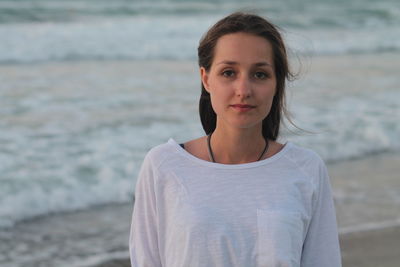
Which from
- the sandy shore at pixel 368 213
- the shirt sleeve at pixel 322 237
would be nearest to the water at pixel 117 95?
the sandy shore at pixel 368 213

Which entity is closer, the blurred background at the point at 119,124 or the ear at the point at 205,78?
the ear at the point at 205,78

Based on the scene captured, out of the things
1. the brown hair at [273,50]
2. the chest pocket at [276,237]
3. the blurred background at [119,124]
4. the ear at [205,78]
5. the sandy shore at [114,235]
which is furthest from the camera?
the blurred background at [119,124]

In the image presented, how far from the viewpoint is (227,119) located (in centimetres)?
215

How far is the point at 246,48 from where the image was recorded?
2.11 meters

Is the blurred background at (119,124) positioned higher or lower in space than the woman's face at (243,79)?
lower

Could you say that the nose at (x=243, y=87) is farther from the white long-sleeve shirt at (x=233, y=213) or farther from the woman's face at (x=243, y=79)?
the white long-sleeve shirt at (x=233, y=213)

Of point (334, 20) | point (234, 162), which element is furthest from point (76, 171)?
point (334, 20)

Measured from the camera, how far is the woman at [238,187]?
202 cm

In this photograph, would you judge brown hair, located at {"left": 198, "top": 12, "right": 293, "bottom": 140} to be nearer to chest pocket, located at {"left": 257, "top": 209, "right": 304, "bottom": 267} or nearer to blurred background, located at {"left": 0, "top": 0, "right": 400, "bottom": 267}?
blurred background, located at {"left": 0, "top": 0, "right": 400, "bottom": 267}

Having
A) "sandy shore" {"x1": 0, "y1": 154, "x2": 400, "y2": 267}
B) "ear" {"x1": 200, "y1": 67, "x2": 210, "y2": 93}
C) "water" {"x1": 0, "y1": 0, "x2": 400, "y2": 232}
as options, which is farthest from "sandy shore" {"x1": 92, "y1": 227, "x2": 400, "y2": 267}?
"ear" {"x1": 200, "y1": 67, "x2": 210, "y2": 93}

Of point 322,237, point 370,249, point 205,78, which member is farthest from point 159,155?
point 370,249

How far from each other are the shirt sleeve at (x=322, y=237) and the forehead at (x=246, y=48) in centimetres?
37

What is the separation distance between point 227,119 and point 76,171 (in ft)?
15.9

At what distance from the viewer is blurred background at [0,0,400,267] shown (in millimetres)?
5371
